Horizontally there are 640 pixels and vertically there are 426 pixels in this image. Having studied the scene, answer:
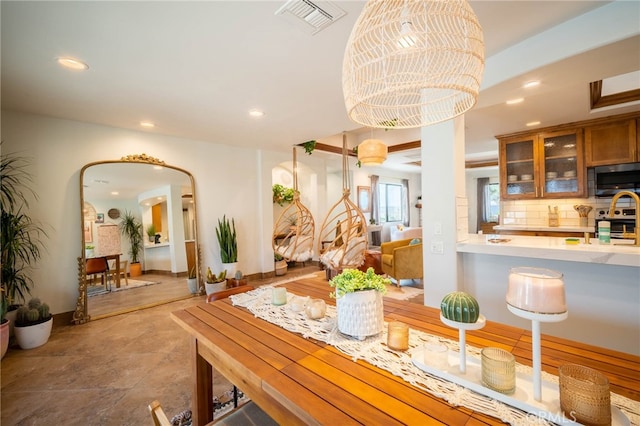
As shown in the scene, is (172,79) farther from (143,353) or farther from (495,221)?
(495,221)

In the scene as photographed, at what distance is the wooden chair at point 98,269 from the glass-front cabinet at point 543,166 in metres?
6.09

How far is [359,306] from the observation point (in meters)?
1.17

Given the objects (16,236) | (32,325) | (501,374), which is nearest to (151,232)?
(16,236)

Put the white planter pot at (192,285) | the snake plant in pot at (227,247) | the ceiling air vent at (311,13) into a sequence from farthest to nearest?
the snake plant in pot at (227,247), the white planter pot at (192,285), the ceiling air vent at (311,13)

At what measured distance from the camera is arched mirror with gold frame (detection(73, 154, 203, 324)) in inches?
138

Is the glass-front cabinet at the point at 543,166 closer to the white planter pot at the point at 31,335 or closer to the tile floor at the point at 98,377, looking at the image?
the tile floor at the point at 98,377

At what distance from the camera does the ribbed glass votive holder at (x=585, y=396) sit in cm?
66

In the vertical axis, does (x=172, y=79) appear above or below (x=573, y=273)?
above

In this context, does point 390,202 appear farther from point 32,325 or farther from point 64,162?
point 32,325

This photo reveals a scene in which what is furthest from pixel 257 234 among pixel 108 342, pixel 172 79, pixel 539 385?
pixel 539 385

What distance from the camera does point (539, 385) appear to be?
2.52 feet

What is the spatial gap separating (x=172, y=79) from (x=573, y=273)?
11.7 feet

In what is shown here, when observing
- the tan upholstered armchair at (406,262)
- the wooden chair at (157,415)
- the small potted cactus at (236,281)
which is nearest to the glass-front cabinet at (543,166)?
the tan upholstered armchair at (406,262)

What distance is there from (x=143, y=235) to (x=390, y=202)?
7.35m
